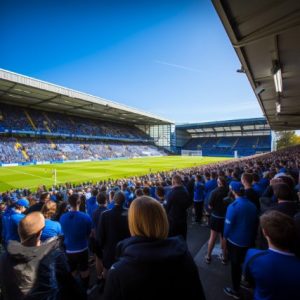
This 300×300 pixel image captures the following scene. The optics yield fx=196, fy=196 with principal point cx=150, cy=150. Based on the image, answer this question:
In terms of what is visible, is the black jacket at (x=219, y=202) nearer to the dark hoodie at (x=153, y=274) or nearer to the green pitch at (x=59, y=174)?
the dark hoodie at (x=153, y=274)

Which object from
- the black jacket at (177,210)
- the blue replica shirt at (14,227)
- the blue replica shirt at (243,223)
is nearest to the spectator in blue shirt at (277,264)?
the blue replica shirt at (243,223)

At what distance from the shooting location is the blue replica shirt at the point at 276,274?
1572 millimetres

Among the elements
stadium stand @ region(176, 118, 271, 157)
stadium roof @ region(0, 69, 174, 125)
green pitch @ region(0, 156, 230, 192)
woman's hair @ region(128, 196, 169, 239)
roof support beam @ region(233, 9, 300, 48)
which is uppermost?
stadium roof @ region(0, 69, 174, 125)

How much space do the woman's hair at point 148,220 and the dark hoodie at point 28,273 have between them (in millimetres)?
896

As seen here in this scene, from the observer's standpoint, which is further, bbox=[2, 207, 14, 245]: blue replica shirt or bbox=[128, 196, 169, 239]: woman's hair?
bbox=[2, 207, 14, 245]: blue replica shirt

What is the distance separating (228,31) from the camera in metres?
4.52

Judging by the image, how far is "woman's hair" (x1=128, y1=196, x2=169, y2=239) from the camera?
149 cm

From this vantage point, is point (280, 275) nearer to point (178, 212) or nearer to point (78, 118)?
point (178, 212)

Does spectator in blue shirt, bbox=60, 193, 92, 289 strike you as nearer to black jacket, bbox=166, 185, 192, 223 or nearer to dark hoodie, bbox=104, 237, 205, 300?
black jacket, bbox=166, 185, 192, 223

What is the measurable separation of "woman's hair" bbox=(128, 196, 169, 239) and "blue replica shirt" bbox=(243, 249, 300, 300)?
3.15ft

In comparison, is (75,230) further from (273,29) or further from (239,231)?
(273,29)

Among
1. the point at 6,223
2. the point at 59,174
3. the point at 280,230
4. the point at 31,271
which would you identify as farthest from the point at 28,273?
the point at 59,174

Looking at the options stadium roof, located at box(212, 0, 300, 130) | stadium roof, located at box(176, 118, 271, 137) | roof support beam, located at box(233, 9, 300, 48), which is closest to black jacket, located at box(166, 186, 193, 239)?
stadium roof, located at box(212, 0, 300, 130)

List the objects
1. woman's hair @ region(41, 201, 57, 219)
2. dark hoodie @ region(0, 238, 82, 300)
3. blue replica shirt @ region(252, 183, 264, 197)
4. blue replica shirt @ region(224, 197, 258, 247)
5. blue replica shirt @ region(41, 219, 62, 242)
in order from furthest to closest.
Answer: blue replica shirt @ region(252, 183, 264, 197) < woman's hair @ region(41, 201, 57, 219) < blue replica shirt @ region(224, 197, 258, 247) < blue replica shirt @ region(41, 219, 62, 242) < dark hoodie @ region(0, 238, 82, 300)
